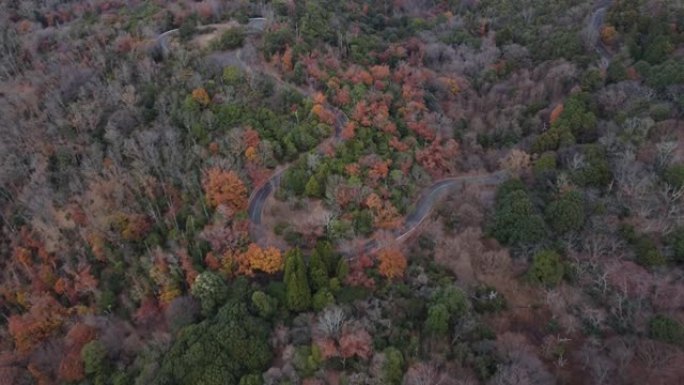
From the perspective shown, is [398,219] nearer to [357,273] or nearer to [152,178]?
[357,273]

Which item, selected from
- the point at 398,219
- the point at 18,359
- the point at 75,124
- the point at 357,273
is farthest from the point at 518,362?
the point at 75,124

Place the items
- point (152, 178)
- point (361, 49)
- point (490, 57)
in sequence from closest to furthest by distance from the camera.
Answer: point (152, 178), point (361, 49), point (490, 57)

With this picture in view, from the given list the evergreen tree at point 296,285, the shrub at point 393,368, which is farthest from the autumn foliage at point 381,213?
the shrub at point 393,368

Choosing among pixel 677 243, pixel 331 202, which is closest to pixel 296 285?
pixel 331 202

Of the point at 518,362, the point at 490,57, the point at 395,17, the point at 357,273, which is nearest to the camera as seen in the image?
the point at 518,362

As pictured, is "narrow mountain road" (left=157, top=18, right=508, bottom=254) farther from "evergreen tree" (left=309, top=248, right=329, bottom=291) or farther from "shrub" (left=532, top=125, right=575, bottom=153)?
"evergreen tree" (left=309, top=248, right=329, bottom=291)

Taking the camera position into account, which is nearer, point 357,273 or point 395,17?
point 357,273
